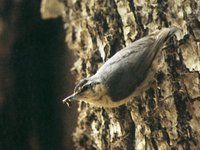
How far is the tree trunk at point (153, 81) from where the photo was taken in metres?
2.64

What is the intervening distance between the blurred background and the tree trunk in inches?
24.4

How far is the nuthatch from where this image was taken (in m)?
2.77

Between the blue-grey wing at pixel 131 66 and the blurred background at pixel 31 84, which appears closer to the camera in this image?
the blue-grey wing at pixel 131 66

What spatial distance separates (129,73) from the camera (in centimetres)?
276

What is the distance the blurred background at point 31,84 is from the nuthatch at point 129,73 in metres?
1.28

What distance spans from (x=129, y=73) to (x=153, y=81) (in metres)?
0.18

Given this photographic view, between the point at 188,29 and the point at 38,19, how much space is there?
6.62 ft

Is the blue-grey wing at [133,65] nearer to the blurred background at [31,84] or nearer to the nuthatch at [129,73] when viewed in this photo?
the nuthatch at [129,73]

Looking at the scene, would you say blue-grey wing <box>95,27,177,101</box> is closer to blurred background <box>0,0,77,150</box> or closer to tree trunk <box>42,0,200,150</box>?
tree trunk <box>42,0,200,150</box>

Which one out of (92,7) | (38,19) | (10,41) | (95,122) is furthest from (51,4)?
(95,122)

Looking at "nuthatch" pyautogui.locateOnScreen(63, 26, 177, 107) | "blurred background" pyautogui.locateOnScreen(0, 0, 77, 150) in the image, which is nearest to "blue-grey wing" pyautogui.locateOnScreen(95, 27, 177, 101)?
"nuthatch" pyautogui.locateOnScreen(63, 26, 177, 107)

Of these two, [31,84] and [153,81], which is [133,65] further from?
[31,84]

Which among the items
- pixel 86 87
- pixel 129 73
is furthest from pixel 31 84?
pixel 129 73

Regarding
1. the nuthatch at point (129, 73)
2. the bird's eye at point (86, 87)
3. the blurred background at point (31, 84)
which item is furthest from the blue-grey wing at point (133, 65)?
the blurred background at point (31, 84)
